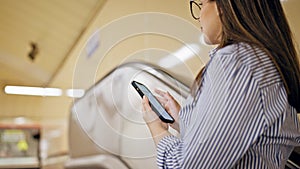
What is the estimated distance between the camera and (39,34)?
3.35 metres

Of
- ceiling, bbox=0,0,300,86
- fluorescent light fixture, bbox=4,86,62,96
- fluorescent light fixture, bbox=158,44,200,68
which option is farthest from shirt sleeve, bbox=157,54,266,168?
fluorescent light fixture, bbox=4,86,62,96

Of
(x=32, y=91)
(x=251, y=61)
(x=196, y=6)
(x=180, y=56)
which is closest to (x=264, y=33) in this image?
(x=251, y=61)

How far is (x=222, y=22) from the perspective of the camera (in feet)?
2.21

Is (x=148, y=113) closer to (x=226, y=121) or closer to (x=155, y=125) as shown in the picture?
(x=155, y=125)

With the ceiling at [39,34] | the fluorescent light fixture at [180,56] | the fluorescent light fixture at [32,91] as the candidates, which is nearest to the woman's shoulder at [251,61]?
the fluorescent light fixture at [180,56]

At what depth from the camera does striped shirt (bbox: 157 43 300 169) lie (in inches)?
22.1

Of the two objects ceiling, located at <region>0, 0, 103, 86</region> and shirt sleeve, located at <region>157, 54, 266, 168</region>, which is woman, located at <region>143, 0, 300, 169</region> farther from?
ceiling, located at <region>0, 0, 103, 86</region>

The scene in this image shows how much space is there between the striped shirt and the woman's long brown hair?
0.03 m

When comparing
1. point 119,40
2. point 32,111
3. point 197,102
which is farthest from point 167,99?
point 32,111

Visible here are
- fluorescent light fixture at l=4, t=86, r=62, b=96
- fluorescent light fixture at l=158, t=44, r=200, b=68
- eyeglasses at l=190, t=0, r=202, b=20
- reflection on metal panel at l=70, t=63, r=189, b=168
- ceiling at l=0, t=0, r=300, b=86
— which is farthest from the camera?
fluorescent light fixture at l=4, t=86, r=62, b=96

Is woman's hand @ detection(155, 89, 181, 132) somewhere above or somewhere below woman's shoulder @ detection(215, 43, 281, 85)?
below

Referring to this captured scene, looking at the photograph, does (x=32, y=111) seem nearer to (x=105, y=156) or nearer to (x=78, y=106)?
(x=78, y=106)

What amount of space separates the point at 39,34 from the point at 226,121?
305 cm

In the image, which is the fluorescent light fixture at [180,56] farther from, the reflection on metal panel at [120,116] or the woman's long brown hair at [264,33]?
the woman's long brown hair at [264,33]
